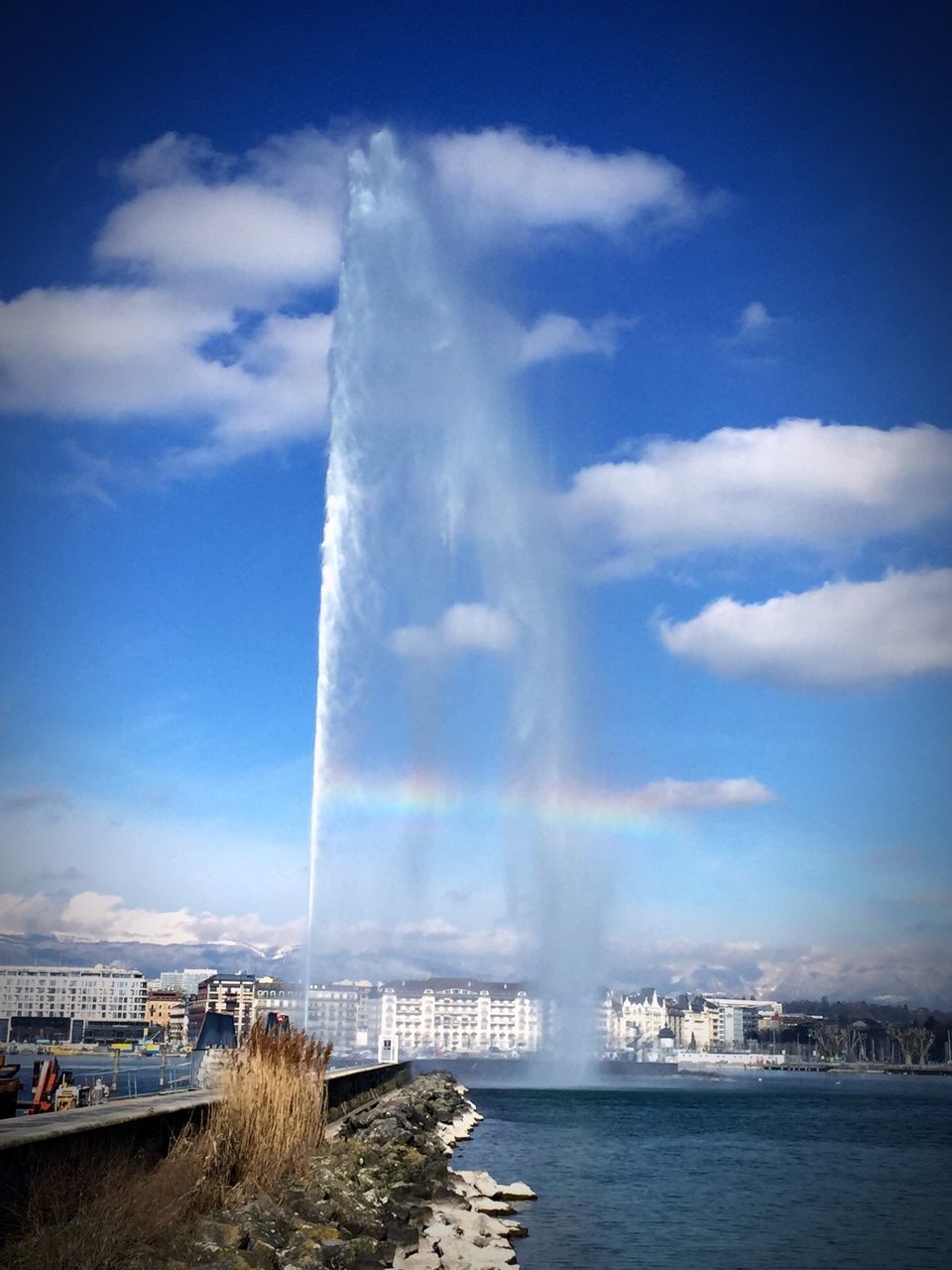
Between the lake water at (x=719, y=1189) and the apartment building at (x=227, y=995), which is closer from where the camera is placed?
the lake water at (x=719, y=1189)

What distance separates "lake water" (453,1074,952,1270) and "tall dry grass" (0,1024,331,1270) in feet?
14.9

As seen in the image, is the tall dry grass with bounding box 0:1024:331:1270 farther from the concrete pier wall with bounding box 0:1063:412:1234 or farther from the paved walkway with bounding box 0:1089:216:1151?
the paved walkway with bounding box 0:1089:216:1151

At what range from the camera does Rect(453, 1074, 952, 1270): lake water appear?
74.1 feet

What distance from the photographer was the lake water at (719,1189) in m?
22.6

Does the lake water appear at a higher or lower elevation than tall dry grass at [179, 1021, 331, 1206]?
lower

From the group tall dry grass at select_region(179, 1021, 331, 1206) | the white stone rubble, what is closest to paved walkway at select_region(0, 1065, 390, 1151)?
tall dry grass at select_region(179, 1021, 331, 1206)

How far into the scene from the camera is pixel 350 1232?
1723 centimetres

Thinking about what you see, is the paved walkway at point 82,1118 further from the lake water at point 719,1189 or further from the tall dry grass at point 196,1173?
the lake water at point 719,1189

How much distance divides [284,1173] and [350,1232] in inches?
82.5

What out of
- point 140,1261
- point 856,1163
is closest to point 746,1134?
point 856,1163

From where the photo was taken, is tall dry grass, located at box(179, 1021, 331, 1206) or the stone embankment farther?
tall dry grass, located at box(179, 1021, 331, 1206)

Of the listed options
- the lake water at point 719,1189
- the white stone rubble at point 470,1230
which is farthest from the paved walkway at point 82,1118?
the lake water at point 719,1189

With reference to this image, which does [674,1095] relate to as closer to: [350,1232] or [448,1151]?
[448,1151]

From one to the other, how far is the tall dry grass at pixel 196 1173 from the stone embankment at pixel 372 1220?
53cm
